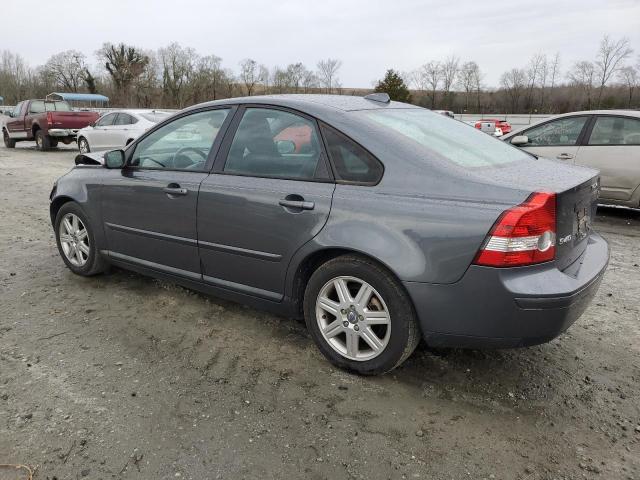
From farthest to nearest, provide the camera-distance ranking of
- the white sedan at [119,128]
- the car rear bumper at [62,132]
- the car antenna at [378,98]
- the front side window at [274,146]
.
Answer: the car rear bumper at [62,132] < the white sedan at [119,128] < the car antenna at [378,98] < the front side window at [274,146]

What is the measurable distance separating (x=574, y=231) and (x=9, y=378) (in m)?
3.23

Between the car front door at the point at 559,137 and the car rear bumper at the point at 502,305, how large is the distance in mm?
5294

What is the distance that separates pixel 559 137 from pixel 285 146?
5.76 meters

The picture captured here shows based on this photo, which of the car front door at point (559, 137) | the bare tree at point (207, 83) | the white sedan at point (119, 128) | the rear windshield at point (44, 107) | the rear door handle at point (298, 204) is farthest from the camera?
the bare tree at point (207, 83)

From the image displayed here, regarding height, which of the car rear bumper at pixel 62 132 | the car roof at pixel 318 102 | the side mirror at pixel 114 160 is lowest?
the car rear bumper at pixel 62 132

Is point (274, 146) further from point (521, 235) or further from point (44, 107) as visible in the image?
point (44, 107)

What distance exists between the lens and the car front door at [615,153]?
6.91 meters

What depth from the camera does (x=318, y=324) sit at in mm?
3084

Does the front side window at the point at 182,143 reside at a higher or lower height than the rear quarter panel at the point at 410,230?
higher

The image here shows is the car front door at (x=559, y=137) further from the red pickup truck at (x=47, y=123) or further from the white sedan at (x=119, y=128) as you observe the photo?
the red pickup truck at (x=47, y=123)

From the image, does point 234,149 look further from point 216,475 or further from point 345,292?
point 216,475

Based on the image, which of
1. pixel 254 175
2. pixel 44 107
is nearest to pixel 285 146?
pixel 254 175

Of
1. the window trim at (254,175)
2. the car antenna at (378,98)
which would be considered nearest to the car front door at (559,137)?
the car antenna at (378,98)

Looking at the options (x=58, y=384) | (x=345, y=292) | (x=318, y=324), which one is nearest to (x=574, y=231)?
(x=345, y=292)
